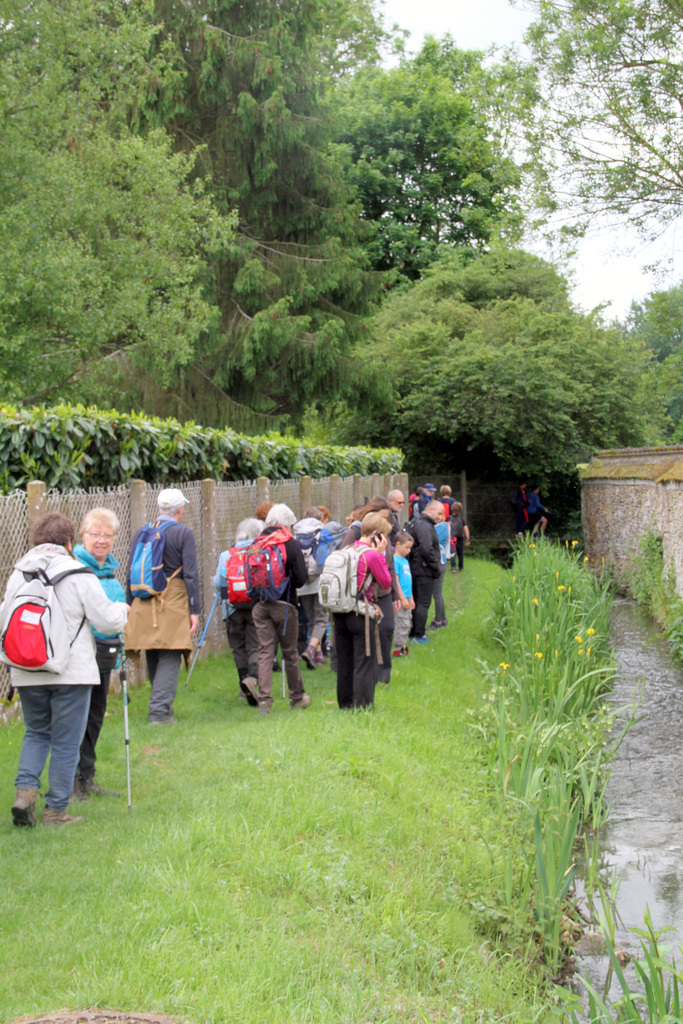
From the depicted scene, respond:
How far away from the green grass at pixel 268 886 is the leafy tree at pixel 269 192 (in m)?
19.0

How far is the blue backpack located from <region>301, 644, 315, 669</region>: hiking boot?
303 cm

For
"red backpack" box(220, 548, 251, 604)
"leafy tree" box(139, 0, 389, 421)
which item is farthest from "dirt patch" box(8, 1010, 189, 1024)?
"leafy tree" box(139, 0, 389, 421)

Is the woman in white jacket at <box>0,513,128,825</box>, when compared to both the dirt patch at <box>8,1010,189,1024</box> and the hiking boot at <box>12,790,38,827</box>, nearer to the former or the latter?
the hiking boot at <box>12,790,38,827</box>

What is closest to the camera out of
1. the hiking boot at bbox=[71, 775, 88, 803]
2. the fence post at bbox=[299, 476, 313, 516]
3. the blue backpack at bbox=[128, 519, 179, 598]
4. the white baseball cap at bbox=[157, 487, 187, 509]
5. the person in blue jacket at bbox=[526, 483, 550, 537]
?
the hiking boot at bbox=[71, 775, 88, 803]

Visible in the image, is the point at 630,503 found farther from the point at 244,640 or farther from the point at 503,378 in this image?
the point at 244,640

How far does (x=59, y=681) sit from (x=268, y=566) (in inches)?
117

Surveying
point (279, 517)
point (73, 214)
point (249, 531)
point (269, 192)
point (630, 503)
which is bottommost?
point (630, 503)

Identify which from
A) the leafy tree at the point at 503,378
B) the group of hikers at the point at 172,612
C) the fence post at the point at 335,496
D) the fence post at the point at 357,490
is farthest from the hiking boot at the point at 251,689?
the leafy tree at the point at 503,378

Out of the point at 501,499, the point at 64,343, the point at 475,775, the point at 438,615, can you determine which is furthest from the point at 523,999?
the point at 501,499

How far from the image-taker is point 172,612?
24.8 ft

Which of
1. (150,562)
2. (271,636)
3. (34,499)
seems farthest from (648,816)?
(34,499)

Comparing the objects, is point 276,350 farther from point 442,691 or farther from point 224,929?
point 224,929

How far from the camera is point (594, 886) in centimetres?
621

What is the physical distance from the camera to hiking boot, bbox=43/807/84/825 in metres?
5.39
